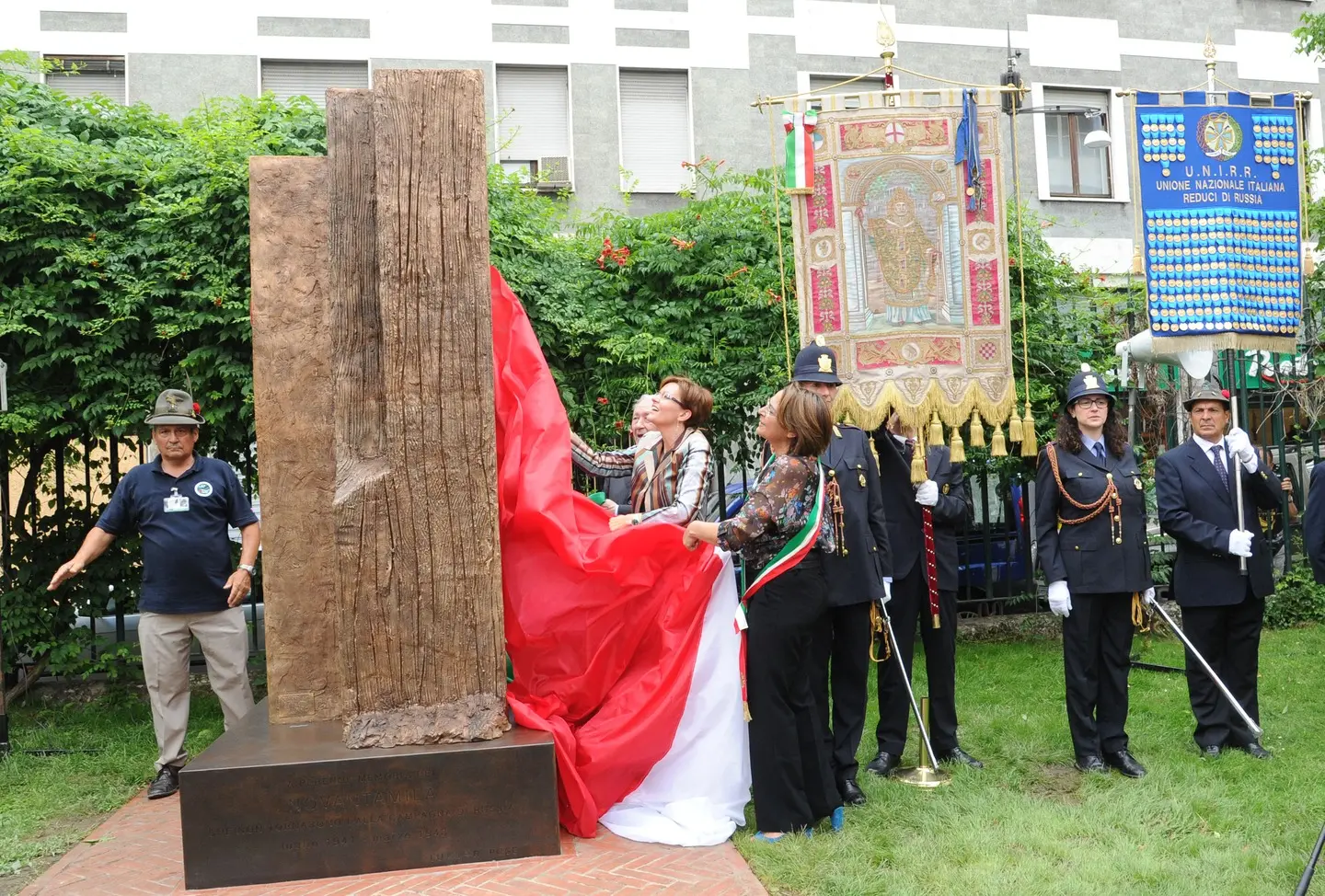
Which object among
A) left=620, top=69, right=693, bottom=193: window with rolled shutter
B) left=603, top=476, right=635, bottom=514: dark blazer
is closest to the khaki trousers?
left=603, top=476, right=635, bottom=514: dark blazer

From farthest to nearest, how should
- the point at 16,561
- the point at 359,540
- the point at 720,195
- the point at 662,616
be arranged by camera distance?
1. the point at 720,195
2. the point at 16,561
3. the point at 662,616
4. the point at 359,540

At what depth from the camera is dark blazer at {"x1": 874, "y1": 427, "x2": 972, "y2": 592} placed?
5273mm

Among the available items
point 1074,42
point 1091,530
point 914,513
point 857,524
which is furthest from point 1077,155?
point 857,524

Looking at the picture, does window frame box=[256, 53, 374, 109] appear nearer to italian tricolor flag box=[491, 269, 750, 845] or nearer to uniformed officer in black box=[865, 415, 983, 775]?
italian tricolor flag box=[491, 269, 750, 845]

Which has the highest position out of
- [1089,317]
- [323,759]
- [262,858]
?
[1089,317]

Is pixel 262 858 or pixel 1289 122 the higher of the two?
pixel 1289 122

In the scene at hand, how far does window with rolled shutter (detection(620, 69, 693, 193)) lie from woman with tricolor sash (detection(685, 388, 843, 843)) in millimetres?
10211

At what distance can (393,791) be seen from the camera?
160 inches

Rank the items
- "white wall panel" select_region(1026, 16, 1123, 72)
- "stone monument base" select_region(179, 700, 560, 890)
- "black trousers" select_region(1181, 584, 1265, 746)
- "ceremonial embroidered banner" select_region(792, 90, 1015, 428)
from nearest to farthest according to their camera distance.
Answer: "stone monument base" select_region(179, 700, 560, 890) < "black trousers" select_region(1181, 584, 1265, 746) < "ceremonial embroidered banner" select_region(792, 90, 1015, 428) < "white wall panel" select_region(1026, 16, 1123, 72)

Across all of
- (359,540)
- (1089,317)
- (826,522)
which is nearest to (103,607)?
(359,540)

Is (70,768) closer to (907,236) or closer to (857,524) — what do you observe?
(857,524)

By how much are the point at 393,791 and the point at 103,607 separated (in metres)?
4.06

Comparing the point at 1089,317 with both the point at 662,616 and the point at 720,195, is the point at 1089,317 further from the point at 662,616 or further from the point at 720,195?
the point at 662,616

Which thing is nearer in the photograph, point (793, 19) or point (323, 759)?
point (323, 759)
